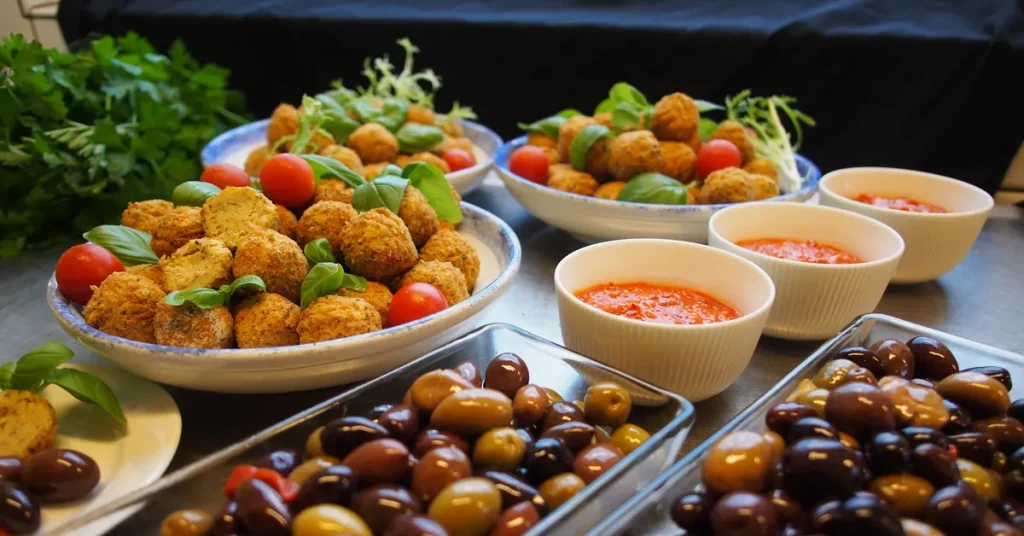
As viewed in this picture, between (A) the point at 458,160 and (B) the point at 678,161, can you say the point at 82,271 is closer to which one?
(A) the point at 458,160

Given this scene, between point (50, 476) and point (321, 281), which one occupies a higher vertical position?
point (321, 281)

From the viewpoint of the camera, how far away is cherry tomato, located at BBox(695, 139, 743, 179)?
239 cm

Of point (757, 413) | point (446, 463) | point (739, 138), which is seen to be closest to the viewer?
point (446, 463)

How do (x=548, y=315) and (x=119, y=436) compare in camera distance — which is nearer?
(x=119, y=436)

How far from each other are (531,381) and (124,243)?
98cm

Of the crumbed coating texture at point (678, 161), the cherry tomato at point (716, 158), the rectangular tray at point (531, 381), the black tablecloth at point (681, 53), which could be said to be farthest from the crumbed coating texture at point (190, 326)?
the black tablecloth at point (681, 53)

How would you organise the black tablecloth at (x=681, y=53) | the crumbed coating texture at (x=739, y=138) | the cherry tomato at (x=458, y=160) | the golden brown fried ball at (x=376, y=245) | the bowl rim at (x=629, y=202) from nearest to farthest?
the golden brown fried ball at (x=376, y=245)
the bowl rim at (x=629, y=202)
the crumbed coating texture at (x=739, y=138)
the cherry tomato at (x=458, y=160)
the black tablecloth at (x=681, y=53)

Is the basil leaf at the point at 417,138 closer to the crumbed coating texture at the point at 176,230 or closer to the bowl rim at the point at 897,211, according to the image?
the crumbed coating texture at the point at 176,230

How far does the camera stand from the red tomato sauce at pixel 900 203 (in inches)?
88.0

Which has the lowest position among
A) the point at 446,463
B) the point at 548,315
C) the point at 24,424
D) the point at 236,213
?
the point at 548,315

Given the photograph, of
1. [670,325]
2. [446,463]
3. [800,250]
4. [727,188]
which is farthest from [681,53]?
[446,463]

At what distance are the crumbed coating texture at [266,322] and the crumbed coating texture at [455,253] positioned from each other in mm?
371

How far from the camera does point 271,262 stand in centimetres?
152

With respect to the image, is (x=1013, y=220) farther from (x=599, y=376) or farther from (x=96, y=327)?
(x=96, y=327)
